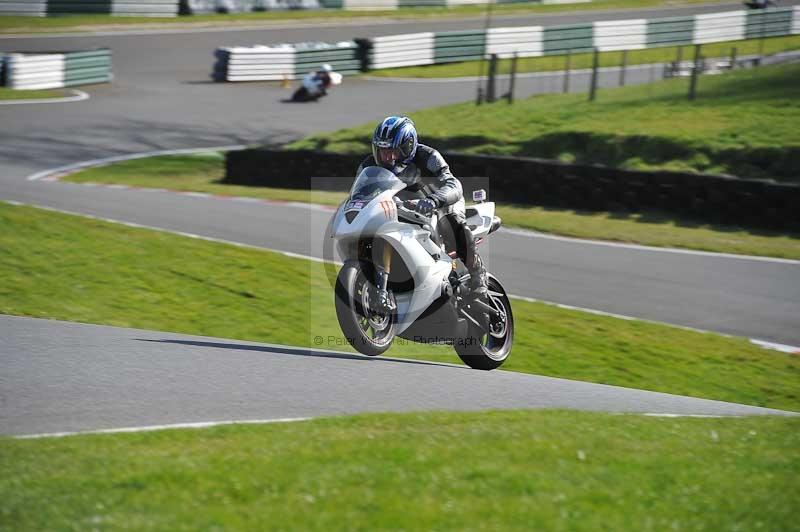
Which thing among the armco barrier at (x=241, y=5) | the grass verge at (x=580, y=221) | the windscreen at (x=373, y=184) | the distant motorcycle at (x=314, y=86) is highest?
the armco barrier at (x=241, y=5)

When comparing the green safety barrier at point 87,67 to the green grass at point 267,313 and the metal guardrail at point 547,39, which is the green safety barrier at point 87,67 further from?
the green grass at point 267,313

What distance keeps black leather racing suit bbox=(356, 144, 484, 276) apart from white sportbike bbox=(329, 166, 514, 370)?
0.45 feet

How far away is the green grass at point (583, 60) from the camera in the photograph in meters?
33.6

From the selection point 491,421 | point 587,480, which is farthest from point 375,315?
point 587,480

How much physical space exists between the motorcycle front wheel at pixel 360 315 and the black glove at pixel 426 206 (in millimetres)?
656

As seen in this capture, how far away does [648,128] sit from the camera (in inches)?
805

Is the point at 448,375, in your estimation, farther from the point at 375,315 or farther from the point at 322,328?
the point at 322,328

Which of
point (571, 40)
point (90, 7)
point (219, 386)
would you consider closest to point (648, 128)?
point (219, 386)

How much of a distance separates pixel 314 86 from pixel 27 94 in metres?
7.94

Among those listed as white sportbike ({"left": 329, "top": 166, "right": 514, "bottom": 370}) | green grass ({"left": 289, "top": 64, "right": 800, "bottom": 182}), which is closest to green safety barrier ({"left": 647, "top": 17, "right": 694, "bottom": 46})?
green grass ({"left": 289, "top": 64, "right": 800, "bottom": 182})

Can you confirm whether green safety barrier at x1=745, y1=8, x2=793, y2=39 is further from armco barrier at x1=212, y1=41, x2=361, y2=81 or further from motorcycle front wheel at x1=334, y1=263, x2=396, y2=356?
motorcycle front wheel at x1=334, y1=263, x2=396, y2=356

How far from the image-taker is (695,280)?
13.5 m

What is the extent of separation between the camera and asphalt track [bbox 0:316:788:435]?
6125mm

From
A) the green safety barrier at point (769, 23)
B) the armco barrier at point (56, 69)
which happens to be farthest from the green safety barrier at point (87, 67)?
the green safety barrier at point (769, 23)
